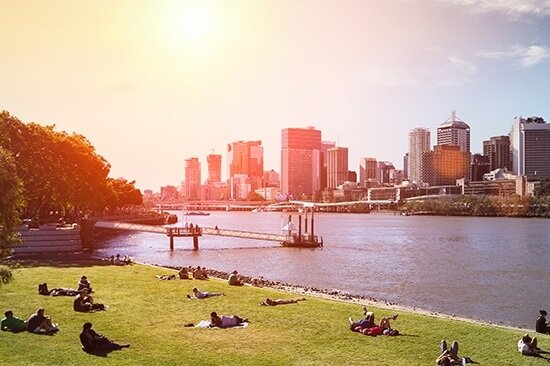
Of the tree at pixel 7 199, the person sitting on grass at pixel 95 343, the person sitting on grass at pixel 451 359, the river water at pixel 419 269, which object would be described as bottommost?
the river water at pixel 419 269

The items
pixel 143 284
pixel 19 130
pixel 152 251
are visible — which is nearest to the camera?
pixel 143 284

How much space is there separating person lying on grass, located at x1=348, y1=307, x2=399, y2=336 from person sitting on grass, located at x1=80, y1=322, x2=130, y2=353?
9324mm

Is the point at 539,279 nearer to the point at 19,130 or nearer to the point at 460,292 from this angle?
the point at 460,292

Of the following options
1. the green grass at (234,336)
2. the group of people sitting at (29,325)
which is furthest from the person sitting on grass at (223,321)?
the group of people sitting at (29,325)

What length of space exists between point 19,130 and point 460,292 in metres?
51.1

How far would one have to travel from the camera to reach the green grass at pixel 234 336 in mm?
20562

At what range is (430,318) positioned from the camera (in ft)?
92.3

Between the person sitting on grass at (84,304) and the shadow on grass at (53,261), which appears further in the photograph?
Result: the shadow on grass at (53,261)

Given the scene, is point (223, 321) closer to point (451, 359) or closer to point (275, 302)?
point (275, 302)

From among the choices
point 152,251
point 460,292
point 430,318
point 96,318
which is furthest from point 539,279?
point 152,251

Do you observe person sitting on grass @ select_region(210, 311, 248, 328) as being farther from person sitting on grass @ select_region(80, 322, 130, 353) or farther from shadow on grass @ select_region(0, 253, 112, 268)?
shadow on grass @ select_region(0, 253, 112, 268)

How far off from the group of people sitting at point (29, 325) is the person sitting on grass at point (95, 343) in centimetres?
303

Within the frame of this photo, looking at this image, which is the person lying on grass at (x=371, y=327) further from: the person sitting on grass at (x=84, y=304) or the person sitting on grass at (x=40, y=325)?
the person sitting on grass at (x=40, y=325)

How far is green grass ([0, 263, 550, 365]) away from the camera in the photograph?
20562 millimetres
